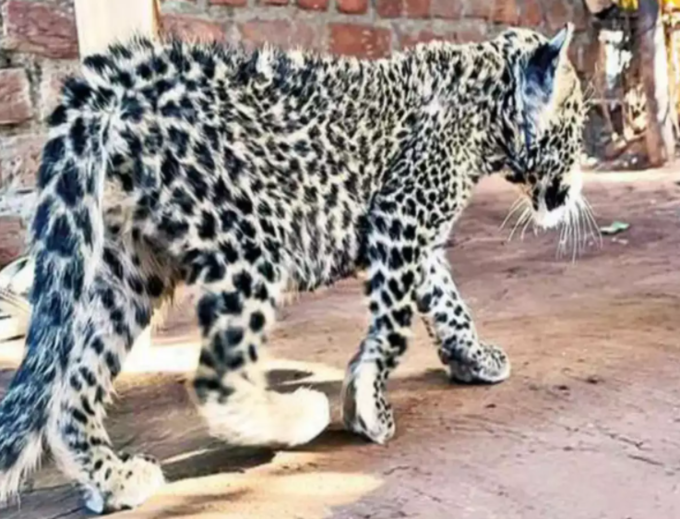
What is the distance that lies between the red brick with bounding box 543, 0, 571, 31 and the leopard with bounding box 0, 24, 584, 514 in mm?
3620

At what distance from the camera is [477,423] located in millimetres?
2457

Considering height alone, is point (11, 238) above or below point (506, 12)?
below

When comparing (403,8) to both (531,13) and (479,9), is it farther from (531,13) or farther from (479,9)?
(531,13)

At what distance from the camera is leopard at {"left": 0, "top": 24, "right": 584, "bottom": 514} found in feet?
7.06

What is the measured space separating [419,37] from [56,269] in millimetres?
3628

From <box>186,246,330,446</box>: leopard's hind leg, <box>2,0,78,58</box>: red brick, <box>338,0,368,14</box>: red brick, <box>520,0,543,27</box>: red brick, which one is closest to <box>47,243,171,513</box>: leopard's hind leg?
<box>186,246,330,446</box>: leopard's hind leg

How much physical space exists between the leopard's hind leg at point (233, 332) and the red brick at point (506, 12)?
13.1ft

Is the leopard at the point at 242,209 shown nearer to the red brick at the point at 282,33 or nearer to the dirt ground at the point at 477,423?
the dirt ground at the point at 477,423

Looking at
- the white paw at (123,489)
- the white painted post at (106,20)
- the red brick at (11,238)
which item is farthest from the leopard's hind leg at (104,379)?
the red brick at (11,238)

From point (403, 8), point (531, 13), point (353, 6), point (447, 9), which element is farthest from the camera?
point (531, 13)

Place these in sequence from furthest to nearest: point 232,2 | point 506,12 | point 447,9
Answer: point 506,12
point 447,9
point 232,2

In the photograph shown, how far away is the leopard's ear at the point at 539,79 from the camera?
2.67 meters

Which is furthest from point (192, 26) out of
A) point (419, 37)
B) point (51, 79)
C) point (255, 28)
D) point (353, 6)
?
point (419, 37)

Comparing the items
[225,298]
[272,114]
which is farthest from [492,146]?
[225,298]
